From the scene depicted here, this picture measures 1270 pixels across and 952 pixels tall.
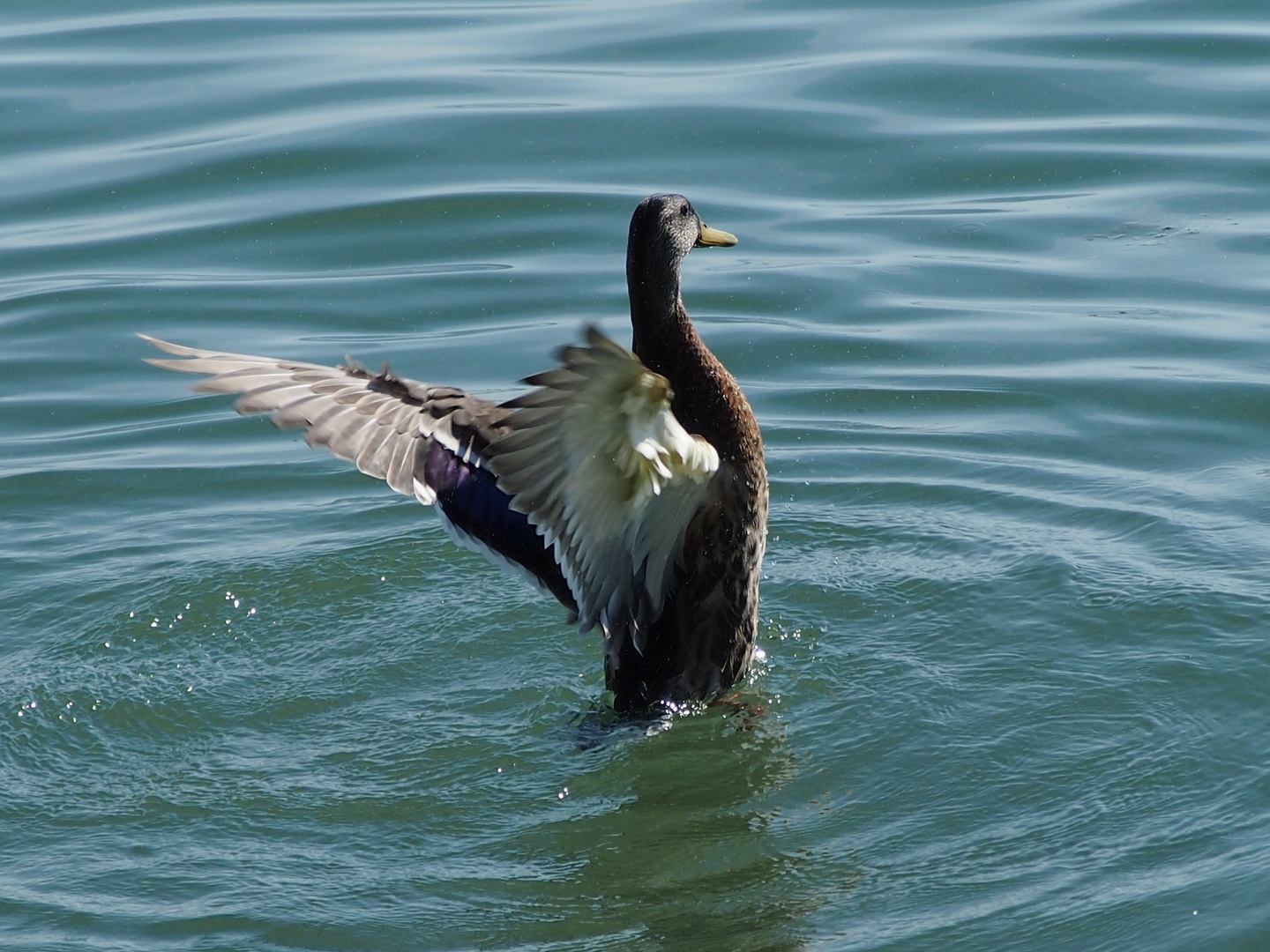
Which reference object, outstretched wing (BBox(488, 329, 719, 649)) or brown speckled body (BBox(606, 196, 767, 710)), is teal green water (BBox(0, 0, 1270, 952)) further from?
outstretched wing (BBox(488, 329, 719, 649))

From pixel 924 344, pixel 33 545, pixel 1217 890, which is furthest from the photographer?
pixel 924 344

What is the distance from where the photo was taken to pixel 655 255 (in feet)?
17.9

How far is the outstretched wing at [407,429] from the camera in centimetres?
525

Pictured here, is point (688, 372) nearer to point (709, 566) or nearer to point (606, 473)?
point (709, 566)

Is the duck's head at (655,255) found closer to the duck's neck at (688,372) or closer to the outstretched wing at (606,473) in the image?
the duck's neck at (688,372)

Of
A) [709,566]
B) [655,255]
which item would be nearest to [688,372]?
[655,255]

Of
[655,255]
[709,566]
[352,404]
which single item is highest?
[655,255]

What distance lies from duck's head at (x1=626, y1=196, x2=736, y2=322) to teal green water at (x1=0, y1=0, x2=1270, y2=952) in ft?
4.24

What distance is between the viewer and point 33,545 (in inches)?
268

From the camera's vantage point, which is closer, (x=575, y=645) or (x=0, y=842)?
(x=0, y=842)

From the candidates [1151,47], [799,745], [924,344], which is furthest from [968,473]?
[1151,47]

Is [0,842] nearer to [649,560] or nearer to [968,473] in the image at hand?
[649,560]

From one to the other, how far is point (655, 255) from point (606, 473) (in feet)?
3.37

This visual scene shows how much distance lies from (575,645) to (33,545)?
86.3 inches
